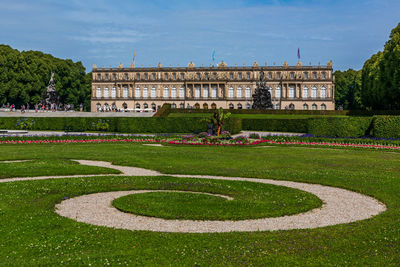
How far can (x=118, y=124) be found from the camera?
44.4 meters

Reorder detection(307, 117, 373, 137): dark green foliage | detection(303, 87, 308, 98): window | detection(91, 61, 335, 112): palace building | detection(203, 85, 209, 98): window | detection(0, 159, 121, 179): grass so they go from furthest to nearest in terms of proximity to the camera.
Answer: detection(203, 85, 209, 98): window < detection(303, 87, 308, 98): window < detection(91, 61, 335, 112): palace building < detection(307, 117, 373, 137): dark green foliage < detection(0, 159, 121, 179): grass

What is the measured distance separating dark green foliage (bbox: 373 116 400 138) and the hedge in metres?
13.7

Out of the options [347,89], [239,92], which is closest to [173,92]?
[239,92]

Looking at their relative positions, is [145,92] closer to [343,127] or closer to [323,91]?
[323,91]

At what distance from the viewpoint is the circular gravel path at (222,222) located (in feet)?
Answer: 27.9

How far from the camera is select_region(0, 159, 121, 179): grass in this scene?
1481 centimetres

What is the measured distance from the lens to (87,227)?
8.32 m

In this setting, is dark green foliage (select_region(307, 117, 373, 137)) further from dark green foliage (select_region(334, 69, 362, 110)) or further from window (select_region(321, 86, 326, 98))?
window (select_region(321, 86, 326, 98))

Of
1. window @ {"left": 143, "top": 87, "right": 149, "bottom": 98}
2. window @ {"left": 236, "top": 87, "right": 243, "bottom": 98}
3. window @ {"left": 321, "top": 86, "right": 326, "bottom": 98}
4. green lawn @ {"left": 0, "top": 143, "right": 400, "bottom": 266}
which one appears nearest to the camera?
green lawn @ {"left": 0, "top": 143, "right": 400, "bottom": 266}

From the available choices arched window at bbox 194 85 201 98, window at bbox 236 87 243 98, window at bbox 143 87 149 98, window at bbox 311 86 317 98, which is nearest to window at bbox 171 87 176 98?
arched window at bbox 194 85 201 98

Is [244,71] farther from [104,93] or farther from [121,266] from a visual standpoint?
[121,266]

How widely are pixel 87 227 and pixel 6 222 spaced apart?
5.30ft

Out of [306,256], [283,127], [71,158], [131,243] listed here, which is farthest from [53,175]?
[283,127]

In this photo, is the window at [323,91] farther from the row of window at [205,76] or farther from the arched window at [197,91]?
the arched window at [197,91]
